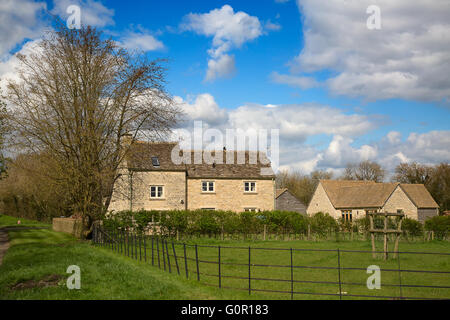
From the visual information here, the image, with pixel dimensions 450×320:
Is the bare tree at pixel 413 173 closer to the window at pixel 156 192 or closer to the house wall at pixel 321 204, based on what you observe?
the house wall at pixel 321 204

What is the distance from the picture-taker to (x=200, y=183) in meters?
42.8

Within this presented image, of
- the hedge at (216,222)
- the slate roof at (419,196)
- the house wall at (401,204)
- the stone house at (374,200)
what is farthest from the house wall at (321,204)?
the hedge at (216,222)

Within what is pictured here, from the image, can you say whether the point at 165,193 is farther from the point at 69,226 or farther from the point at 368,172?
the point at 368,172

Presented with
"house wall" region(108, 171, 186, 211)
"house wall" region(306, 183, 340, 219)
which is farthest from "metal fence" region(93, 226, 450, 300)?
"house wall" region(306, 183, 340, 219)

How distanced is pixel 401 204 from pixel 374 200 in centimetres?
331

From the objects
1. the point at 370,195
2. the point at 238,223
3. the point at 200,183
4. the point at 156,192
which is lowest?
the point at 238,223

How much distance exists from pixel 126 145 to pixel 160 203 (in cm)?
1477

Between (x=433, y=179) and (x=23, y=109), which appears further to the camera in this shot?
(x=433, y=179)

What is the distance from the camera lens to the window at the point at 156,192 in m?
41.1

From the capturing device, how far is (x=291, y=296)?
11219 millimetres

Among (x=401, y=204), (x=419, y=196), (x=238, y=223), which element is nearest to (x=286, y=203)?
(x=401, y=204)
